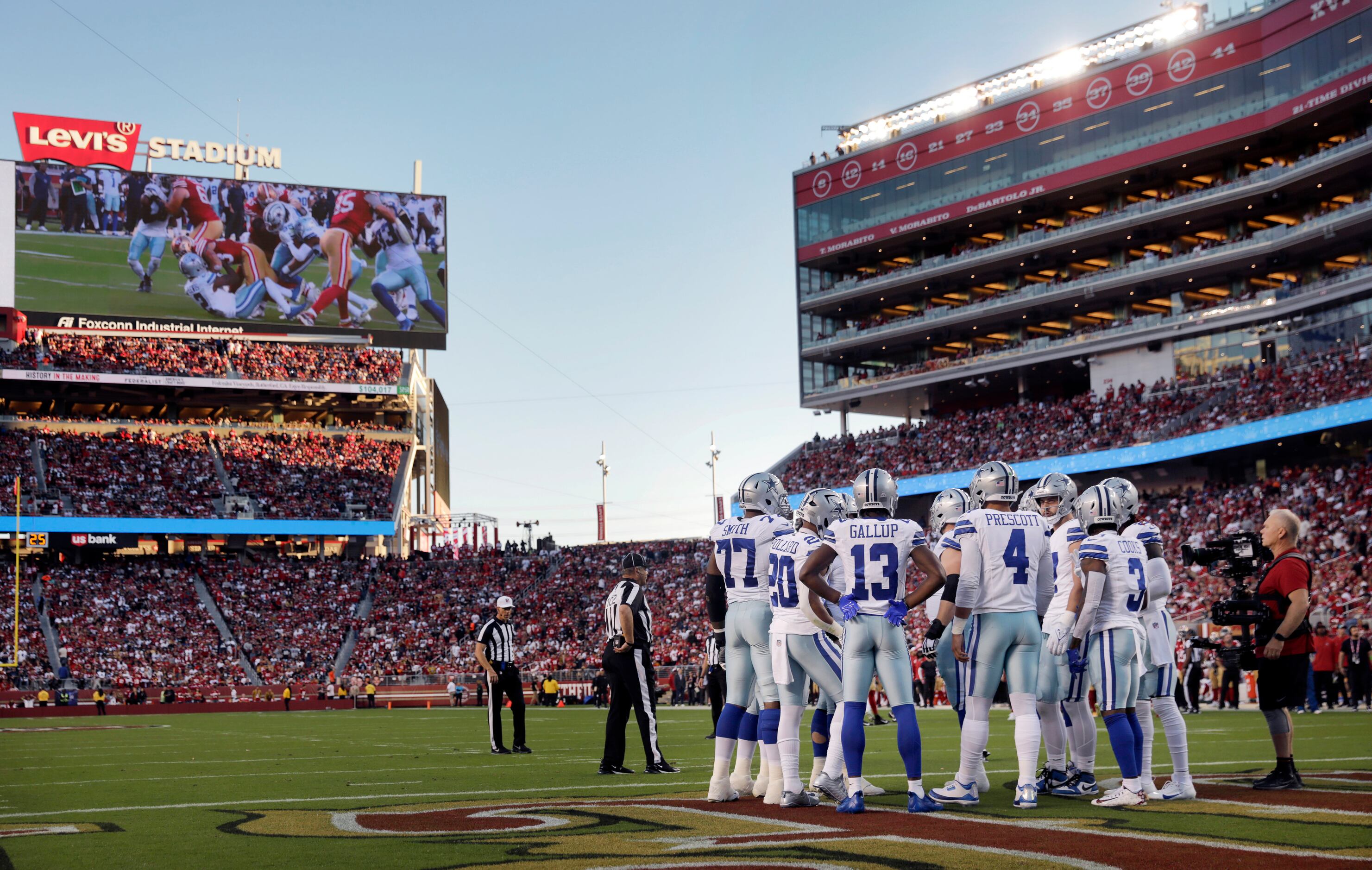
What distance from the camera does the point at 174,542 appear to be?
57.9m

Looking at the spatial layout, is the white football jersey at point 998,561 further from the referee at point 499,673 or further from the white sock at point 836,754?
the referee at point 499,673

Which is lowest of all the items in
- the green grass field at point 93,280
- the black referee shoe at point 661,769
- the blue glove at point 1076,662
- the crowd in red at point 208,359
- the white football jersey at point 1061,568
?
the black referee shoe at point 661,769

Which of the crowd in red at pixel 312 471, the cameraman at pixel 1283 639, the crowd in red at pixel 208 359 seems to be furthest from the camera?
the crowd in red at pixel 312 471

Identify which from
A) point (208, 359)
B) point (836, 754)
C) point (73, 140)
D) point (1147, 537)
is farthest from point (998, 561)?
point (73, 140)

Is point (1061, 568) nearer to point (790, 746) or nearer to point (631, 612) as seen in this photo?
point (790, 746)

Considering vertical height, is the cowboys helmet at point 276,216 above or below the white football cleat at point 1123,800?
above

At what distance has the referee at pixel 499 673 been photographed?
16641 millimetres

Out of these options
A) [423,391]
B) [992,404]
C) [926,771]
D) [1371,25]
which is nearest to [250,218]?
[423,391]

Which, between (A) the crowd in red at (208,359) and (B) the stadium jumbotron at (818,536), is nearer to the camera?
(B) the stadium jumbotron at (818,536)

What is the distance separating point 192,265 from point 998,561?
51156 millimetres

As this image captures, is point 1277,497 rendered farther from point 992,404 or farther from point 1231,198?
point 992,404

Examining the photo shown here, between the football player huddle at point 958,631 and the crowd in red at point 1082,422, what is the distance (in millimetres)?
33742

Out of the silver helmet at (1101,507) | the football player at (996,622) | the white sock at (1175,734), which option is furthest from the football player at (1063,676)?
the white sock at (1175,734)

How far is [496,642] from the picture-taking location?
16734mm
